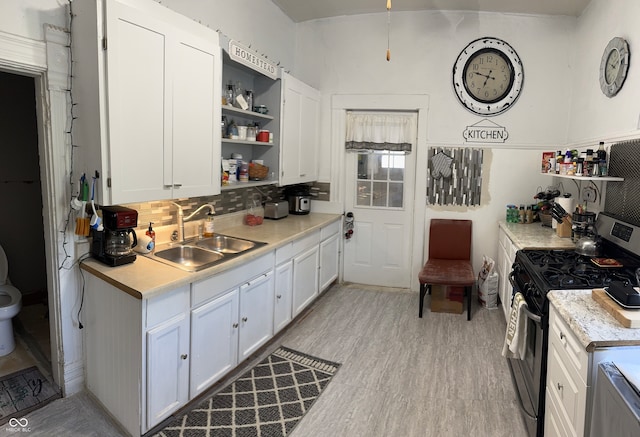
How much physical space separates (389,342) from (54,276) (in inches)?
95.4

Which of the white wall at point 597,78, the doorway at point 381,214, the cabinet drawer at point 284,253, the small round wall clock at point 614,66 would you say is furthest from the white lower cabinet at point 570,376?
the doorway at point 381,214

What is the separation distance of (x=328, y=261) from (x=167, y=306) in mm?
2442

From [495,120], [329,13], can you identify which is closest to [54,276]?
A: [329,13]

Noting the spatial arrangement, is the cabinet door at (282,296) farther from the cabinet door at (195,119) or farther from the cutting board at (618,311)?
the cutting board at (618,311)

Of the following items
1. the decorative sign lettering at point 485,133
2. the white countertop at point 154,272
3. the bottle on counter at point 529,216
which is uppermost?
the decorative sign lettering at point 485,133

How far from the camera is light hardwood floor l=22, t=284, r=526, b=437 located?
229 cm

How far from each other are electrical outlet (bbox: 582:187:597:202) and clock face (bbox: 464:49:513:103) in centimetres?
128

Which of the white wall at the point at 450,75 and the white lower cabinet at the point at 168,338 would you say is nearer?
the white lower cabinet at the point at 168,338

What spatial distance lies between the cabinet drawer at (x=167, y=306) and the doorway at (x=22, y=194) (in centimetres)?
210

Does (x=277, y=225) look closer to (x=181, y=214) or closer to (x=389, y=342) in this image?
(x=181, y=214)

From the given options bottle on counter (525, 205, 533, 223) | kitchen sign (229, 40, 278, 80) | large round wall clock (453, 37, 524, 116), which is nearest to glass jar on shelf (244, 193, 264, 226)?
kitchen sign (229, 40, 278, 80)

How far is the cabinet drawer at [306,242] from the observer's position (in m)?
3.52

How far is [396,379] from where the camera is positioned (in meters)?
2.82

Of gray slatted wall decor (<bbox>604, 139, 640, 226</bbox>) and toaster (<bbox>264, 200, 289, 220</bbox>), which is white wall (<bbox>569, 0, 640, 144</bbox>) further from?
toaster (<bbox>264, 200, 289, 220</bbox>)
